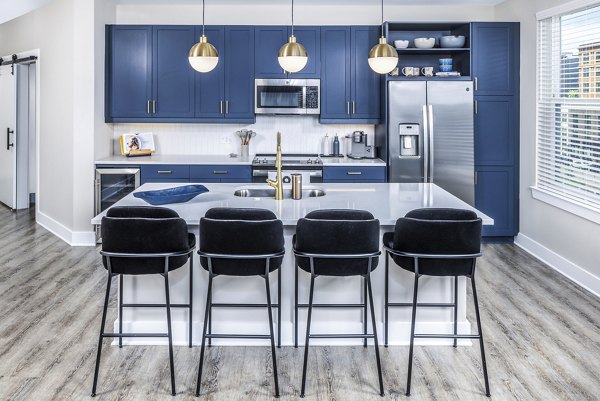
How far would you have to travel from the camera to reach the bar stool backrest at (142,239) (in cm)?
302

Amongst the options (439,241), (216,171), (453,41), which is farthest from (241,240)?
(453,41)

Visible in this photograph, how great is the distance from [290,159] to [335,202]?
2.92 m

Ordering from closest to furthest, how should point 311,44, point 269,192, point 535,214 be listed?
point 269,192 < point 535,214 < point 311,44

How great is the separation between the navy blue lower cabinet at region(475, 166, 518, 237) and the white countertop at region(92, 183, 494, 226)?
2243mm

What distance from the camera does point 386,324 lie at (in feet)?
11.8

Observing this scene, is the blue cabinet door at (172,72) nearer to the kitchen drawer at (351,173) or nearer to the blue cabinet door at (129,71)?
the blue cabinet door at (129,71)

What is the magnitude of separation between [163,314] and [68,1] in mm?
4008

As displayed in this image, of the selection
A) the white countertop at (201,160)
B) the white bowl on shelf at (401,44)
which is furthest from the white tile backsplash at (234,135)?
the white bowl on shelf at (401,44)

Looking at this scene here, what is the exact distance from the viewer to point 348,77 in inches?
256

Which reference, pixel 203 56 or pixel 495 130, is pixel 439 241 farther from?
pixel 495 130

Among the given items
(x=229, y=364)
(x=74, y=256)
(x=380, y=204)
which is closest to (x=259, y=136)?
(x=74, y=256)

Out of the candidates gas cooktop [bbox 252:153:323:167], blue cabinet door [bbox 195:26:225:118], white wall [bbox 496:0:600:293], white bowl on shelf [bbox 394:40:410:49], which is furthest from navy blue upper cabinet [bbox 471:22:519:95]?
blue cabinet door [bbox 195:26:225:118]

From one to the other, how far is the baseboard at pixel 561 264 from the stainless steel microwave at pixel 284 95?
2.63 metres

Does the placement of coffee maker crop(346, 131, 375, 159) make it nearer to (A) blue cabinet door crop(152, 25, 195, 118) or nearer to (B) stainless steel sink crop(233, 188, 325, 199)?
(A) blue cabinet door crop(152, 25, 195, 118)
